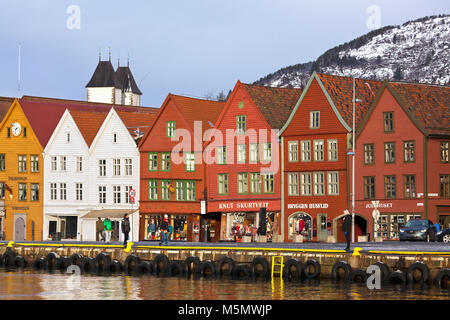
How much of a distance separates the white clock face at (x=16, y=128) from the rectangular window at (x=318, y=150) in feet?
111

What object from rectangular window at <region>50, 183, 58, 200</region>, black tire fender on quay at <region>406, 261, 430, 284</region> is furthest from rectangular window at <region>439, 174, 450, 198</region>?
rectangular window at <region>50, 183, 58, 200</region>

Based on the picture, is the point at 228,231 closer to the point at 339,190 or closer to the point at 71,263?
the point at 339,190

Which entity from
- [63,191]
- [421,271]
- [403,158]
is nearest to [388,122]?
[403,158]

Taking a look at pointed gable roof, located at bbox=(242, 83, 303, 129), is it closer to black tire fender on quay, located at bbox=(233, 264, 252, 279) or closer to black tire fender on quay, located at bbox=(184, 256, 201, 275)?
black tire fender on quay, located at bbox=(184, 256, 201, 275)

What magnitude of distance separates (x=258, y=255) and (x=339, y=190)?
31.0 meters

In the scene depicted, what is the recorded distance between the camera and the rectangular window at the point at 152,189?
96.9 m

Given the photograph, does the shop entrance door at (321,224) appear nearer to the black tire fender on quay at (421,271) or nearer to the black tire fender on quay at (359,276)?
the black tire fender on quay at (359,276)

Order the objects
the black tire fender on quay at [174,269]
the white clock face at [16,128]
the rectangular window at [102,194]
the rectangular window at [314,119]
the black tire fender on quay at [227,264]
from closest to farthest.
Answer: the black tire fender on quay at [227,264], the black tire fender on quay at [174,269], the rectangular window at [314,119], the rectangular window at [102,194], the white clock face at [16,128]

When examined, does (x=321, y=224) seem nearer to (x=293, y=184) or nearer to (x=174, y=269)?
(x=293, y=184)

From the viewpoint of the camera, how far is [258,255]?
56188 mm

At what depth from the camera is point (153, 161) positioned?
97.3m

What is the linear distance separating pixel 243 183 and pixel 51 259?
1075 inches

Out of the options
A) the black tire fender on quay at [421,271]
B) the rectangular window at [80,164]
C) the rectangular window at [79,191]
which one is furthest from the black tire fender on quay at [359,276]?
the rectangular window at [80,164]

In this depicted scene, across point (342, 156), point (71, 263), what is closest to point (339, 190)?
point (342, 156)
